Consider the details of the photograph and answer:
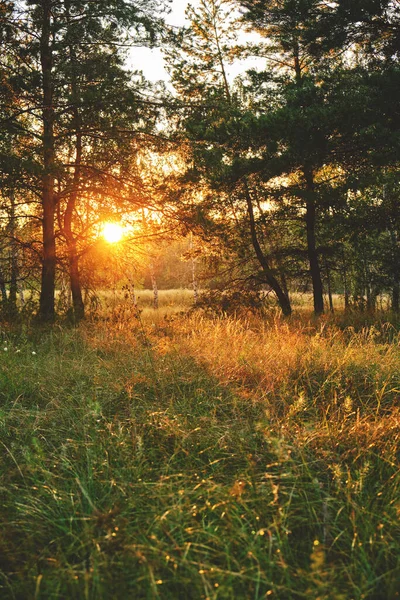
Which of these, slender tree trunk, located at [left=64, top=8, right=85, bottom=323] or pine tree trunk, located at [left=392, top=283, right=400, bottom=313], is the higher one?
slender tree trunk, located at [left=64, top=8, right=85, bottom=323]

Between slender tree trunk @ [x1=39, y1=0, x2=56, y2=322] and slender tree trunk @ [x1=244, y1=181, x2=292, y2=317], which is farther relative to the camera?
slender tree trunk @ [x1=244, y1=181, x2=292, y2=317]

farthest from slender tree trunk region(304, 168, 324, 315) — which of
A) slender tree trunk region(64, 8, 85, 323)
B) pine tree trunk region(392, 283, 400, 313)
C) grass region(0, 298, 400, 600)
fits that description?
grass region(0, 298, 400, 600)

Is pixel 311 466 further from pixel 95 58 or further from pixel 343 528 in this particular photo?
pixel 95 58

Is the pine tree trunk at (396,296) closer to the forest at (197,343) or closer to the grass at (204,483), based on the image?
the forest at (197,343)

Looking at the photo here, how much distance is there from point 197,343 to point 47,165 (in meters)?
4.51

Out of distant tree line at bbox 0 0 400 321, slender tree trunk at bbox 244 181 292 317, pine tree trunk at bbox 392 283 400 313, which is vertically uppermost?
distant tree line at bbox 0 0 400 321

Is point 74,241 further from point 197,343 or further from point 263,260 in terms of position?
point 197,343

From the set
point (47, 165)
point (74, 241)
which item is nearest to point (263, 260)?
point (74, 241)

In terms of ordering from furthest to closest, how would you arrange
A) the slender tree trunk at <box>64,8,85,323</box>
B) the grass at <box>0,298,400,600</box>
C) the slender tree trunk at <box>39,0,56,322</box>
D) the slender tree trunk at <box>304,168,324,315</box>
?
the slender tree trunk at <box>304,168,324,315</box> < the slender tree trunk at <box>64,8,85,323</box> < the slender tree trunk at <box>39,0,56,322</box> < the grass at <box>0,298,400,600</box>

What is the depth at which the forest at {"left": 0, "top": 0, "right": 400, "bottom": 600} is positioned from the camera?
1756mm

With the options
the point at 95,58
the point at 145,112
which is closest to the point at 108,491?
the point at 145,112

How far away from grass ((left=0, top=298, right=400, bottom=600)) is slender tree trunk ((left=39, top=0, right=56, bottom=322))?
4.71 m

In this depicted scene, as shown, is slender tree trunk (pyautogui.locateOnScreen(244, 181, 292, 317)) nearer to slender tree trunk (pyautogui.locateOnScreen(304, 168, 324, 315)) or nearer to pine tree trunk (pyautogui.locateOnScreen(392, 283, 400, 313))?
slender tree trunk (pyautogui.locateOnScreen(304, 168, 324, 315))

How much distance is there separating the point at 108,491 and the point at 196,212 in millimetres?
6986
